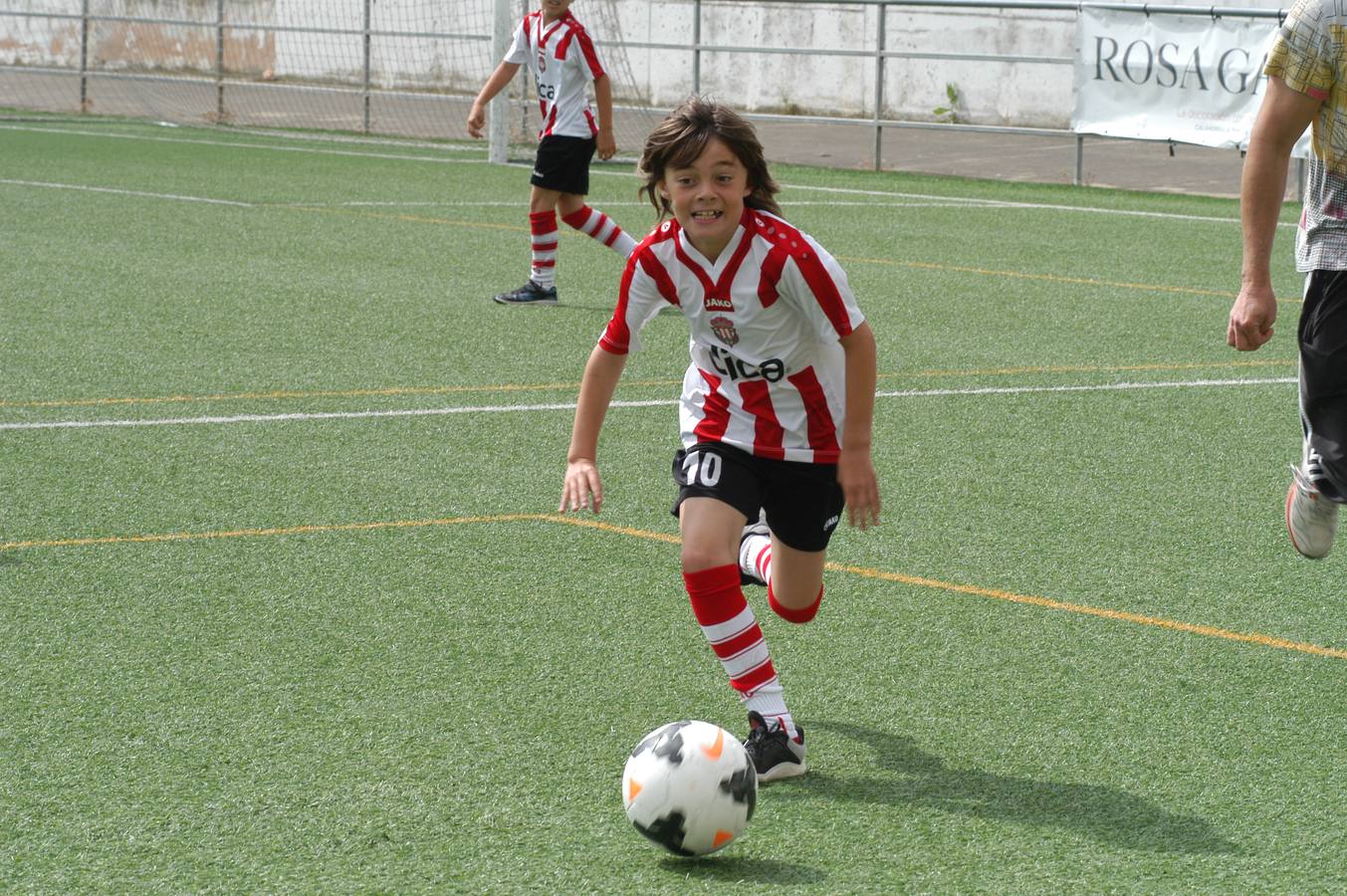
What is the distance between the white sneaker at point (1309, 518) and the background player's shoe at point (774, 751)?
4.97ft

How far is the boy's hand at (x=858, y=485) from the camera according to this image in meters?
3.79

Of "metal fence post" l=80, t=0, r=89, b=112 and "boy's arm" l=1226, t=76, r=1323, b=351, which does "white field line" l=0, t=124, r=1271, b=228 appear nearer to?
"metal fence post" l=80, t=0, r=89, b=112

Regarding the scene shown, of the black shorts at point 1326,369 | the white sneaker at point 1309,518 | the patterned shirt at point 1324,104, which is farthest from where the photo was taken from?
the white sneaker at point 1309,518

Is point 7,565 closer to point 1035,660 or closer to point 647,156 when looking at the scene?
point 647,156

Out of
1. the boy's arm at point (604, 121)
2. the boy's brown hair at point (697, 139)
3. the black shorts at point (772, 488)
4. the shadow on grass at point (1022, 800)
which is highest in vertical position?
the boy's arm at point (604, 121)

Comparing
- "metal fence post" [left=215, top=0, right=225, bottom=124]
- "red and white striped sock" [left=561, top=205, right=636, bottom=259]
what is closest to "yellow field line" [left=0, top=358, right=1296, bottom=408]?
"red and white striped sock" [left=561, top=205, right=636, bottom=259]

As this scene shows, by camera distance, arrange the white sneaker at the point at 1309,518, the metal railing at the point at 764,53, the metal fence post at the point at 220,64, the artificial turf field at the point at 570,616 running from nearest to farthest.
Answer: the artificial turf field at the point at 570,616
the white sneaker at the point at 1309,518
the metal railing at the point at 764,53
the metal fence post at the point at 220,64

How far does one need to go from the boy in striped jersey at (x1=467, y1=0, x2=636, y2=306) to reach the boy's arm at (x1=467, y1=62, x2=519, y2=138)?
0.5 inches

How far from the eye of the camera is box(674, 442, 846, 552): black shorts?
398cm

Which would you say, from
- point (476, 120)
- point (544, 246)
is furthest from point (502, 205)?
point (544, 246)

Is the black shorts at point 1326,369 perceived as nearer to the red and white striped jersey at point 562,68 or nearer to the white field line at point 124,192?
the red and white striped jersey at point 562,68

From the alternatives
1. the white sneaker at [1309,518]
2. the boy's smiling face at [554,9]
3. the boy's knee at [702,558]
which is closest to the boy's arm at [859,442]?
the boy's knee at [702,558]

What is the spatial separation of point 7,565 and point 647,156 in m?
2.49

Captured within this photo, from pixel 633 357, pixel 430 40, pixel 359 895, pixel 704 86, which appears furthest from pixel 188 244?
pixel 704 86
